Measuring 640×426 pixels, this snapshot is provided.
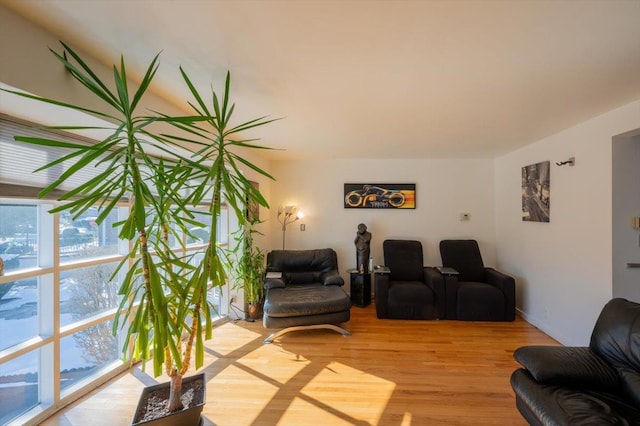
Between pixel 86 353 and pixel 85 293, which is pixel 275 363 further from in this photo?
pixel 85 293

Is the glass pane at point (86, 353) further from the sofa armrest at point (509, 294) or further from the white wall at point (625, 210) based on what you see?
the white wall at point (625, 210)

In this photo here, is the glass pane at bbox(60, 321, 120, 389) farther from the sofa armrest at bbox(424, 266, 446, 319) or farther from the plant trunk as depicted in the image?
the sofa armrest at bbox(424, 266, 446, 319)

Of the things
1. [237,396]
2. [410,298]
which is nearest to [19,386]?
[237,396]

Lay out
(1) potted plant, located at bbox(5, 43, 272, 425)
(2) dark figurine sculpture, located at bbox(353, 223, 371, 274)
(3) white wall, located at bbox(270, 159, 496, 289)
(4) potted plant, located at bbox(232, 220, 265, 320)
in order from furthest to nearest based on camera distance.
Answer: (3) white wall, located at bbox(270, 159, 496, 289)
(2) dark figurine sculpture, located at bbox(353, 223, 371, 274)
(4) potted plant, located at bbox(232, 220, 265, 320)
(1) potted plant, located at bbox(5, 43, 272, 425)

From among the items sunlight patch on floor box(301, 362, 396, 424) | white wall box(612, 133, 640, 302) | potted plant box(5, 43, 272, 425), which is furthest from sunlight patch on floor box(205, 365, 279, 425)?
white wall box(612, 133, 640, 302)

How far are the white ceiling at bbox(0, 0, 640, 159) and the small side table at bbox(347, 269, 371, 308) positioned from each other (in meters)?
2.34

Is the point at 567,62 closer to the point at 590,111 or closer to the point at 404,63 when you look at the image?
the point at 404,63

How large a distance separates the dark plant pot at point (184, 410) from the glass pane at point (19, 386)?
0.95m

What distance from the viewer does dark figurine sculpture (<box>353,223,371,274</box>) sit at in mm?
3816

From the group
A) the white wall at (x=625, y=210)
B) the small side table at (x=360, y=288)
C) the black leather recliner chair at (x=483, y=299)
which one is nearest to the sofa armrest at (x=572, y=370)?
the white wall at (x=625, y=210)

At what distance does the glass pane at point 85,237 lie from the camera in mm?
1882

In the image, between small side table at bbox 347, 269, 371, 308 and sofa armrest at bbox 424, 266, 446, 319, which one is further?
small side table at bbox 347, 269, 371, 308

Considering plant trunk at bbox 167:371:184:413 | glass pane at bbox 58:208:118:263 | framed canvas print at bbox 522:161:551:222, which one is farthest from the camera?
framed canvas print at bbox 522:161:551:222

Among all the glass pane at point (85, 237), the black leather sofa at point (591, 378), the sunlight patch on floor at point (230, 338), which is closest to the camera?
the black leather sofa at point (591, 378)
